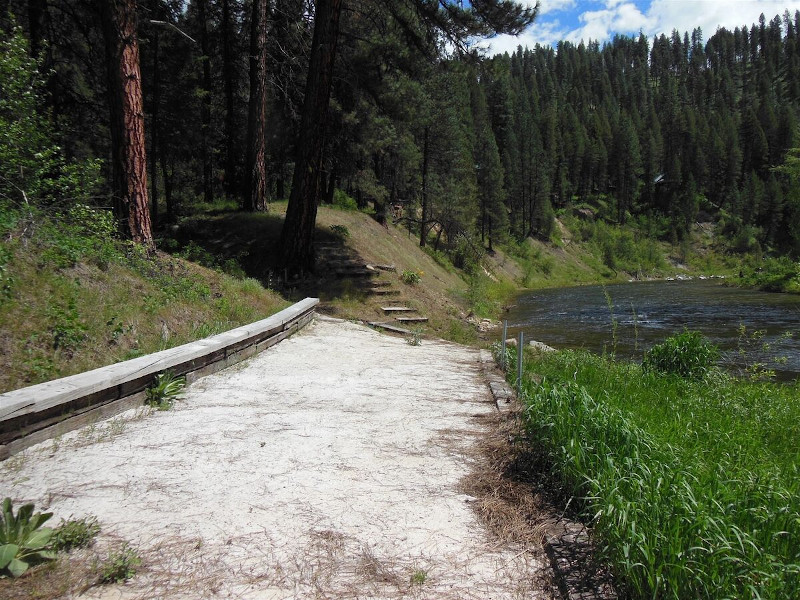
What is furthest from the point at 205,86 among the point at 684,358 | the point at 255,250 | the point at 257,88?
the point at 684,358

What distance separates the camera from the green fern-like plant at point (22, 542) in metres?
2.11

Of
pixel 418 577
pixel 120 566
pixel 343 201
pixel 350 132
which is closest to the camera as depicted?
pixel 120 566

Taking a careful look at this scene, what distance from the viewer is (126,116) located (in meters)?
8.14

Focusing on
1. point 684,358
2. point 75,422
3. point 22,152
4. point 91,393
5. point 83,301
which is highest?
point 22,152

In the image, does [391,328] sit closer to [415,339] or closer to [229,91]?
[415,339]

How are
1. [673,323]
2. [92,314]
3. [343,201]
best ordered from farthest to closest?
[343,201] < [673,323] < [92,314]

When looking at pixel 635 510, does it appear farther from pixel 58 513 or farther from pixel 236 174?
pixel 236 174

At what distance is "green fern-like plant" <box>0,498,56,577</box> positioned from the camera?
6.92 feet

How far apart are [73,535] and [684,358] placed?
26.3 feet

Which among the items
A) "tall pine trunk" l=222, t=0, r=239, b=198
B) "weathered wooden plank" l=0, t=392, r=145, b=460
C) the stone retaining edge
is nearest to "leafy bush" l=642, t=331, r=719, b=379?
the stone retaining edge

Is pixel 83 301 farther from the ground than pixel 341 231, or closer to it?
closer to it

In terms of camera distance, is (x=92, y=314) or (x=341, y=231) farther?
(x=341, y=231)

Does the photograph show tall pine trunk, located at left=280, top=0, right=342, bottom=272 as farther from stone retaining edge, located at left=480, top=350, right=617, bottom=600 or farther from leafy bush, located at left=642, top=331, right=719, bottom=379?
stone retaining edge, located at left=480, top=350, right=617, bottom=600

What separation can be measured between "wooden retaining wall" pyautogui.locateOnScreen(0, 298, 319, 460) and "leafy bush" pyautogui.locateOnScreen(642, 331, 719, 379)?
6131 mm
